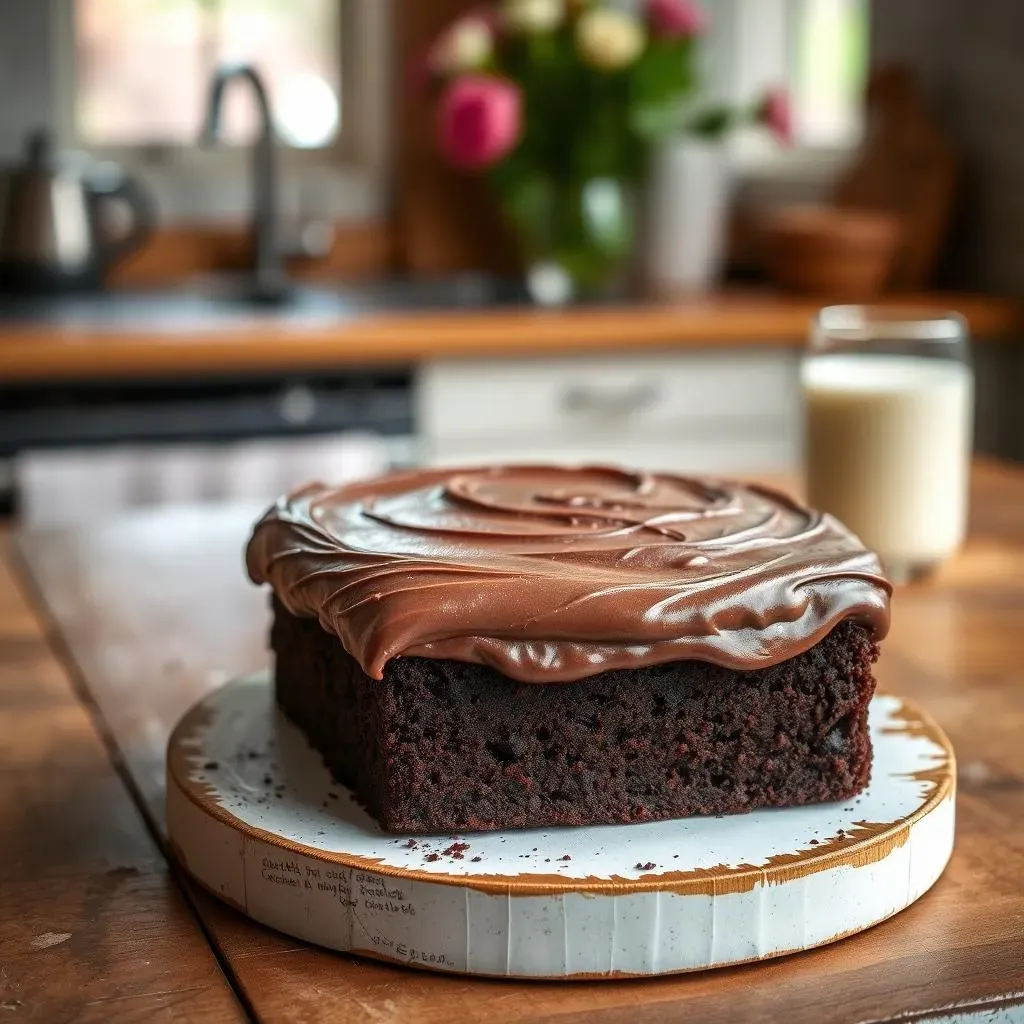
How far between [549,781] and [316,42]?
Answer: 3150 millimetres

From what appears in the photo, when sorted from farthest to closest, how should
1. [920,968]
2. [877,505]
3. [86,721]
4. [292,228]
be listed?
[292,228] < [877,505] < [86,721] < [920,968]

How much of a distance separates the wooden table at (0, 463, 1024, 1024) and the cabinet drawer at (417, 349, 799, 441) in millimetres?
1391

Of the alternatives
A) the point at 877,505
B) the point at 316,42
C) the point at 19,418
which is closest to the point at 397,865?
the point at 877,505

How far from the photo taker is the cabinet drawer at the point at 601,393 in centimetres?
263

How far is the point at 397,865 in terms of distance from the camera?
2.13 ft

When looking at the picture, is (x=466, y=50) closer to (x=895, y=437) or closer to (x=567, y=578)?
(x=895, y=437)

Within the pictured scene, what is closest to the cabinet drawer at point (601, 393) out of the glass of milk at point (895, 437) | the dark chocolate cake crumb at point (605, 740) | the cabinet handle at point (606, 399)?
the cabinet handle at point (606, 399)

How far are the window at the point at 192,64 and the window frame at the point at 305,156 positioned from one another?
0.02m

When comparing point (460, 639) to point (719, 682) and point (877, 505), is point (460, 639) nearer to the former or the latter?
point (719, 682)

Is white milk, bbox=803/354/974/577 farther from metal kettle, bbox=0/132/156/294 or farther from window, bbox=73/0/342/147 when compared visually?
window, bbox=73/0/342/147

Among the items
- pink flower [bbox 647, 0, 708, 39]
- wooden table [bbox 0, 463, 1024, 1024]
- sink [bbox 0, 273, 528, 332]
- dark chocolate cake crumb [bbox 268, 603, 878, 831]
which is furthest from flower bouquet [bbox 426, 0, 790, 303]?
dark chocolate cake crumb [bbox 268, 603, 878, 831]

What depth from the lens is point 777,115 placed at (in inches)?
121

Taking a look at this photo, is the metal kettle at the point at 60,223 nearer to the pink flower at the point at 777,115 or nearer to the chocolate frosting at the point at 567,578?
A: the pink flower at the point at 777,115

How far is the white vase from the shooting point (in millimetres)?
3193
